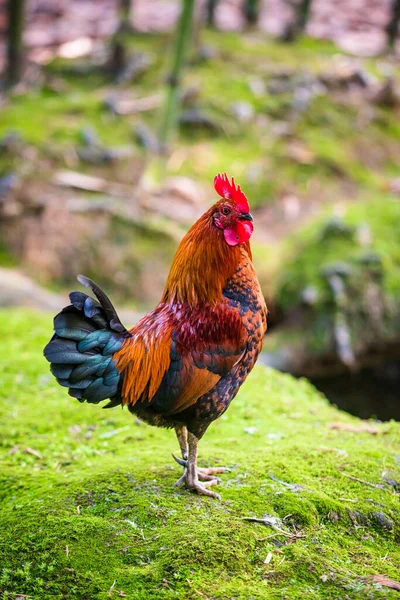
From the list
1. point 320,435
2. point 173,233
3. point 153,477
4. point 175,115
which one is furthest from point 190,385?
point 175,115

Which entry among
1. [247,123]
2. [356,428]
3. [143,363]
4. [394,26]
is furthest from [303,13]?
[143,363]

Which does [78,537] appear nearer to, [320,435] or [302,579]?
[302,579]

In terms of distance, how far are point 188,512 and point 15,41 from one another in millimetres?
12555

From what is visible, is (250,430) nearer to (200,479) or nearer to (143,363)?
(200,479)

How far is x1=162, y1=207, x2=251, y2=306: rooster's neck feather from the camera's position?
4.01 metres

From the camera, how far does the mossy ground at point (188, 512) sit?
3.28m

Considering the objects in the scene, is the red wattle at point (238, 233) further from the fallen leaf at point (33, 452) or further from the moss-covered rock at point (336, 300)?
the moss-covered rock at point (336, 300)

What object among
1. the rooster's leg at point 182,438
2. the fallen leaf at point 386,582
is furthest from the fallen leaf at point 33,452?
the fallen leaf at point 386,582

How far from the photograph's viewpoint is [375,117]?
579 inches

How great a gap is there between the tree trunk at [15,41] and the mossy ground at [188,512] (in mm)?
10460

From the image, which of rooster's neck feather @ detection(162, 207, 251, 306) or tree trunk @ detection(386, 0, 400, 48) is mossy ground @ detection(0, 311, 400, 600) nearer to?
rooster's neck feather @ detection(162, 207, 251, 306)

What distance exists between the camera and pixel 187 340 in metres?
3.90

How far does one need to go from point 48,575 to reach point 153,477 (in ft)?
3.60

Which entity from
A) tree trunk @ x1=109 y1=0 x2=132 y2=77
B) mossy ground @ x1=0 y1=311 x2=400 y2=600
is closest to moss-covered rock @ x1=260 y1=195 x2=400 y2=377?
mossy ground @ x1=0 y1=311 x2=400 y2=600
